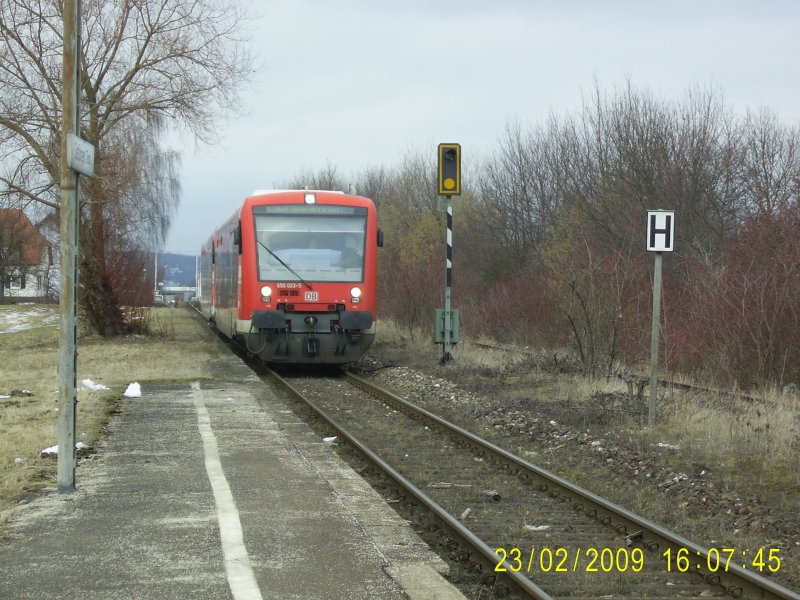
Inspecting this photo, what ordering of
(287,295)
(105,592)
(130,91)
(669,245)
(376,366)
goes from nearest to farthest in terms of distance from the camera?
(105,592) < (669,245) < (287,295) < (376,366) < (130,91)

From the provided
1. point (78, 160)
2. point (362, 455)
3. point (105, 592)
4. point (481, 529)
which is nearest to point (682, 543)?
point (481, 529)

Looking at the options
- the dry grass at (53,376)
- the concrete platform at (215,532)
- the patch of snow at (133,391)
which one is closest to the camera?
the concrete platform at (215,532)

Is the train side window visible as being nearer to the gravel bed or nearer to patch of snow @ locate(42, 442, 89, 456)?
the gravel bed

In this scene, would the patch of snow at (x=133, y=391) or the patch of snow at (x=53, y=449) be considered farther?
the patch of snow at (x=133, y=391)

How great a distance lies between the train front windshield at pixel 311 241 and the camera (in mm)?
17719

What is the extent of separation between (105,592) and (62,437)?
8.70ft

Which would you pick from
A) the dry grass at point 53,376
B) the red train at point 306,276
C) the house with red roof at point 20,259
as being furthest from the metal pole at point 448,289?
the house with red roof at point 20,259

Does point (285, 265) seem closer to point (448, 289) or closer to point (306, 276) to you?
point (306, 276)

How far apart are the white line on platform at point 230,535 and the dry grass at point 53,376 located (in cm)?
138

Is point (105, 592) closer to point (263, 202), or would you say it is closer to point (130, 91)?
point (263, 202)

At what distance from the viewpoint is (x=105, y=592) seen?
525 cm

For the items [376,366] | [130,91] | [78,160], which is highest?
[130,91]

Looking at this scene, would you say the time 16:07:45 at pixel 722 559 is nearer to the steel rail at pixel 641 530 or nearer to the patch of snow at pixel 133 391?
the steel rail at pixel 641 530

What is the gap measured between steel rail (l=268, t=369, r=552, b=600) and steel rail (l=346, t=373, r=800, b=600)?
3.49 ft
